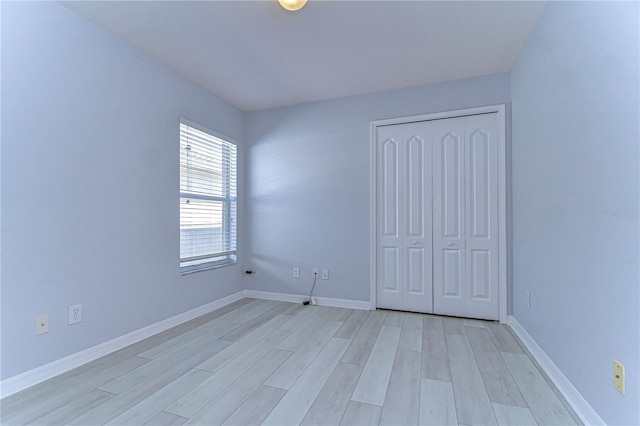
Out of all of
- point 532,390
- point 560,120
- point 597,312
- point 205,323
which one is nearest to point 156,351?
point 205,323

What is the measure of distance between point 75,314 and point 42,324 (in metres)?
0.19

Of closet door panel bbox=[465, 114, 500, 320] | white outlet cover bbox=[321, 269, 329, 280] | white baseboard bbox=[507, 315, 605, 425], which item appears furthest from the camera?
white outlet cover bbox=[321, 269, 329, 280]

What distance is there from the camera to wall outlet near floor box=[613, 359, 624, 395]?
4.00ft

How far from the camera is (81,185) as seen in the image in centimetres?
210

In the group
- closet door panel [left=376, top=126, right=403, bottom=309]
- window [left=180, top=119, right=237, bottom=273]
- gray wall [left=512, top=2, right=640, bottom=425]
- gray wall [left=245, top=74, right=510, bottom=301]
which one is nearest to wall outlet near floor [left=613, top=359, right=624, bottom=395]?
gray wall [left=512, top=2, right=640, bottom=425]

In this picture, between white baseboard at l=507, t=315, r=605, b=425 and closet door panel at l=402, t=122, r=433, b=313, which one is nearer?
white baseboard at l=507, t=315, r=605, b=425

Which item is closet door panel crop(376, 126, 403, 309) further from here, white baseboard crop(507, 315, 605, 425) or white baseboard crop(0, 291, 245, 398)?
white baseboard crop(0, 291, 245, 398)

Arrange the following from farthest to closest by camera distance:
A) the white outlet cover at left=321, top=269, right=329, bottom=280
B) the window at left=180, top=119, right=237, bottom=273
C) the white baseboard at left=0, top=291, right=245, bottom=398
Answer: the white outlet cover at left=321, top=269, right=329, bottom=280, the window at left=180, top=119, right=237, bottom=273, the white baseboard at left=0, top=291, right=245, bottom=398

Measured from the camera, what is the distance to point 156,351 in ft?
7.48

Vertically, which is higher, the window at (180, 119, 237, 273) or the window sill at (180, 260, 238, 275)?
the window at (180, 119, 237, 273)

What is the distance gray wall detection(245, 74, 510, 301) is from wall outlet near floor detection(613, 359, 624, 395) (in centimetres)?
223

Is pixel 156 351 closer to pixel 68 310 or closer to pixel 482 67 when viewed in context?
pixel 68 310

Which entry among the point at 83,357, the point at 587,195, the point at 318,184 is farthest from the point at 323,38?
the point at 83,357

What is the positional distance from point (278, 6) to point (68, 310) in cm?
262
